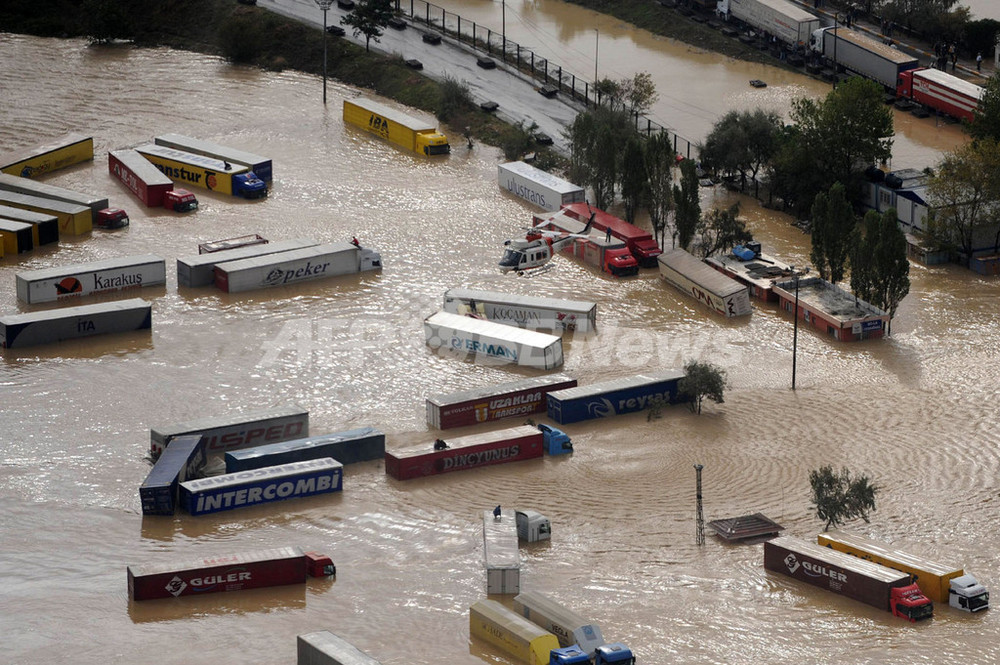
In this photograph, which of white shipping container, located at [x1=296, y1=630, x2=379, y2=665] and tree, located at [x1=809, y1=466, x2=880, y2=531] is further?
tree, located at [x1=809, y1=466, x2=880, y2=531]

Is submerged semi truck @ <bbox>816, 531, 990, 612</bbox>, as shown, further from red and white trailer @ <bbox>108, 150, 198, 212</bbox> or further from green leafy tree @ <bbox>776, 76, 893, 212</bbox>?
red and white trailer @ <bbox>108, 150, 198, 212</bbox>

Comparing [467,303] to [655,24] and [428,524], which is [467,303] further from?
[655,24]

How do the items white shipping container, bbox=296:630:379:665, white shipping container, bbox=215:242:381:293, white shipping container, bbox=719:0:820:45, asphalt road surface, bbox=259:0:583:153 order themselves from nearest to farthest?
white shipping container, bbox=296:630:379:665, white shipping container, bbox=215:242:381:293, asphalt road surface, bbox=259:0:583:153, white shipping container, bbox=719:0:820:45

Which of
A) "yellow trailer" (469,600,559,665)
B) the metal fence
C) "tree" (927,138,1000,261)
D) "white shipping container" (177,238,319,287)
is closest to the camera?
"yellow trailer" (469,600,559,665)

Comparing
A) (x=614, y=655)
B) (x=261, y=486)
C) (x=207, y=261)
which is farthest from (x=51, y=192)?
(x=614, y=655)

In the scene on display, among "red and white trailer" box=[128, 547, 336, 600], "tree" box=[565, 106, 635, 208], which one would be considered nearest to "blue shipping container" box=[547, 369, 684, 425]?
"red and white trailer" box=[128, 547, 336, 600]

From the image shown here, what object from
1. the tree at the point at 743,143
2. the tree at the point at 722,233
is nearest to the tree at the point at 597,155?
the tree at the point at 743,143

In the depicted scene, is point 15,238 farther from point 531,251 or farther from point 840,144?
point 840,144
